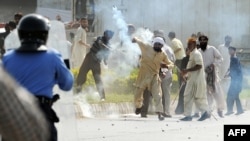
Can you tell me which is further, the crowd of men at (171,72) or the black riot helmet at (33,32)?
the crowd of men at (171,72)

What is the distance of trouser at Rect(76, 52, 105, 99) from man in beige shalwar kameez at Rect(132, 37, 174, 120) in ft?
6.34

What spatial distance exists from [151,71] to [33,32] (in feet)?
28.2

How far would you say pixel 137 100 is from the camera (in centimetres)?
1347

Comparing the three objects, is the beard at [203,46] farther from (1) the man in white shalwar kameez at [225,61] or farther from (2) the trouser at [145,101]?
(1) the man in white shalwar kameez at [225,61]

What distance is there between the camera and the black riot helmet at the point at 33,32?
491cm

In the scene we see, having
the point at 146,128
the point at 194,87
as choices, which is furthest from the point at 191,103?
the point at 146,128

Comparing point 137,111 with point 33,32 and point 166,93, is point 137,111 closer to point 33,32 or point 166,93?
point 166,93

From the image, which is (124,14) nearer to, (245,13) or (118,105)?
(245,13)

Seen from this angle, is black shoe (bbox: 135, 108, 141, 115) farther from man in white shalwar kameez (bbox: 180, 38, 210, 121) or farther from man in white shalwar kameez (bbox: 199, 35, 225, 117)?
man in white shalwar kameez (bbox: 199, 35, 225, 117)

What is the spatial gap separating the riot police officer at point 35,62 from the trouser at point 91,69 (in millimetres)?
10301

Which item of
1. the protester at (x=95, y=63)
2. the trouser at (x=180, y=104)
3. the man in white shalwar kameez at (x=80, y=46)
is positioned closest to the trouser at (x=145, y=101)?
the trouser at (x=180, y=104)

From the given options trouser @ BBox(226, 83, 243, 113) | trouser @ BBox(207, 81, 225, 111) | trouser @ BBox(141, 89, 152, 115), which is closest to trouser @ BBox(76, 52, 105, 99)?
trouser @ BBox(141, 89, 152, 115)

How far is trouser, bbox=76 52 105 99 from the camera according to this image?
607 inches

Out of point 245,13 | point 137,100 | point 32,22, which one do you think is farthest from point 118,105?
point 245,13
